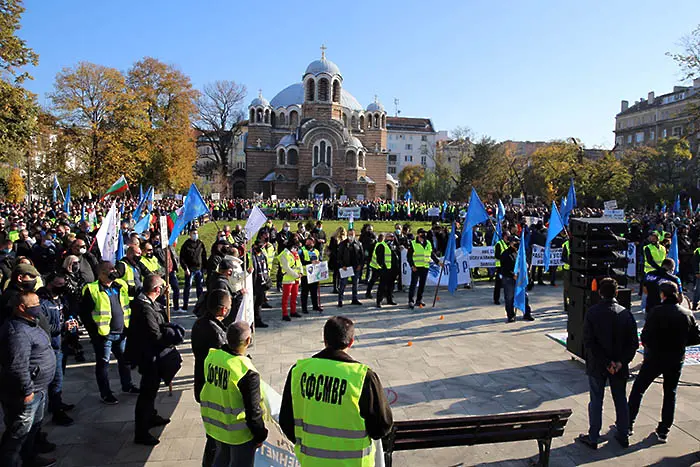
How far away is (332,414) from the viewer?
115 inches

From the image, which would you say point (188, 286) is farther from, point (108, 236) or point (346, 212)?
point (346, 212)

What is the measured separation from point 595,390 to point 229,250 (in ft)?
19.6

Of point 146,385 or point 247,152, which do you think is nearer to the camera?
point 146,385

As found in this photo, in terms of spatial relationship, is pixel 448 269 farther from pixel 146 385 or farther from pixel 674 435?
pixel 146 385

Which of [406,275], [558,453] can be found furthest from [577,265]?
[406,275]

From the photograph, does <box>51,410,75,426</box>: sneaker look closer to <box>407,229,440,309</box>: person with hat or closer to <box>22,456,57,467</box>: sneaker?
<box>22,456,57,467</box>: sneaker

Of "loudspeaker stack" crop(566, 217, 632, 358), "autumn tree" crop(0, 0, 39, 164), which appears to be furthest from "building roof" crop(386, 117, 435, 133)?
"loudspeaker stack" crop(566, 217, 632, 358)

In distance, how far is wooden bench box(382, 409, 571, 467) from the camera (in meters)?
3.93

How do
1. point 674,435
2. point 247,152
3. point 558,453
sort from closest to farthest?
point 558,453 → point 674,435 → point 247,152

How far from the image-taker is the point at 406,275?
12531mm

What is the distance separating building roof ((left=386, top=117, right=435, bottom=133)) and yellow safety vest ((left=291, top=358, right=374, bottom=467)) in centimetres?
9474

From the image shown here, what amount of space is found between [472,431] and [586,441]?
1.90 metres

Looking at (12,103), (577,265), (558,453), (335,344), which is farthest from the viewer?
(12,103)

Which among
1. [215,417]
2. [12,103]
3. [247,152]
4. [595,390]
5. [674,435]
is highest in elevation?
[247,152]
